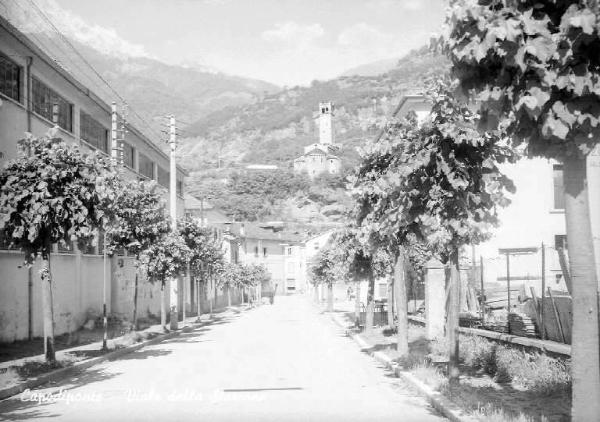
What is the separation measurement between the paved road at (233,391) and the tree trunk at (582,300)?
341 centimetres

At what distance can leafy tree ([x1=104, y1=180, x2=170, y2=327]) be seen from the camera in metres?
23.1

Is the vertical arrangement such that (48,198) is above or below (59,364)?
above

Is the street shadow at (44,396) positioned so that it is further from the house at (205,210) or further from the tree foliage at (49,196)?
the house at (205,210)

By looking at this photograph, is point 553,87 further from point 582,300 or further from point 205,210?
point 205,210

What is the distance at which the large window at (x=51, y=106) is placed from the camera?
23.8 metres

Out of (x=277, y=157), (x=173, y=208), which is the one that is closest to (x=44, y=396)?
(x=173, y=208)

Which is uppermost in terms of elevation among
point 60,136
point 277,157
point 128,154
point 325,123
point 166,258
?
point 325,123

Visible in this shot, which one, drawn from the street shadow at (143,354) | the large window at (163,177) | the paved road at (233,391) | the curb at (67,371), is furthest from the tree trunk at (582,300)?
the large window at (163,177)

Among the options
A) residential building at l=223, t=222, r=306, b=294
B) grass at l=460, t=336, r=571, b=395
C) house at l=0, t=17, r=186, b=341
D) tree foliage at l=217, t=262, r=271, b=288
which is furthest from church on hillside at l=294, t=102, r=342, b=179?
grass at l=460, t=336, r=571, b=395

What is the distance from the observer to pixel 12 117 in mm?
20922

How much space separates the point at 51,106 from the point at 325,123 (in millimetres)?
153604

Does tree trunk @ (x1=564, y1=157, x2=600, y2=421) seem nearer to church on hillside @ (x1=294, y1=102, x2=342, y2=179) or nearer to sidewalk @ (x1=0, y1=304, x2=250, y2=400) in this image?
sidewalk @ (x1=0, y1=304, x2=250, y2=400)

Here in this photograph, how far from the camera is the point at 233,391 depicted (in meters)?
11.5

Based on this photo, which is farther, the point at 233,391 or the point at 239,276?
the point at 239,276
